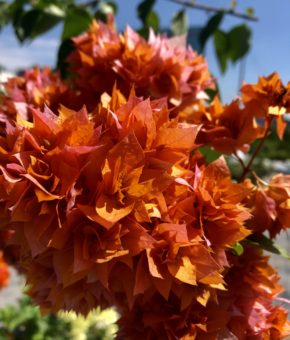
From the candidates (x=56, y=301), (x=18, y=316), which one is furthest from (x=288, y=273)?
(x=56, y=301)

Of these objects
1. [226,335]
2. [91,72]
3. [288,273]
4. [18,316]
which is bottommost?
[288,273]

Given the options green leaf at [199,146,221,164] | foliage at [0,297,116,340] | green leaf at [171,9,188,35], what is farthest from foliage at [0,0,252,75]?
foliage at [0,297,116,340]

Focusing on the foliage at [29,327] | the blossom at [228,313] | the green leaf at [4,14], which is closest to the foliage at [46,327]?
the foliage at [29,327]

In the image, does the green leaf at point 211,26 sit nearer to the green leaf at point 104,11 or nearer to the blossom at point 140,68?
the green leaf at point 104,11

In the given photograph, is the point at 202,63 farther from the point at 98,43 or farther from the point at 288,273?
the point at 288,273

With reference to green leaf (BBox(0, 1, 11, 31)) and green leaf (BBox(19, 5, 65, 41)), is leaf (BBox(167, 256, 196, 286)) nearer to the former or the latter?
green leaf (BBox(19, 5, 65, 41))

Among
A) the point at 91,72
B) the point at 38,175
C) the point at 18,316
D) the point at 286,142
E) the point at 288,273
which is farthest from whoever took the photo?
the point at 286,142
